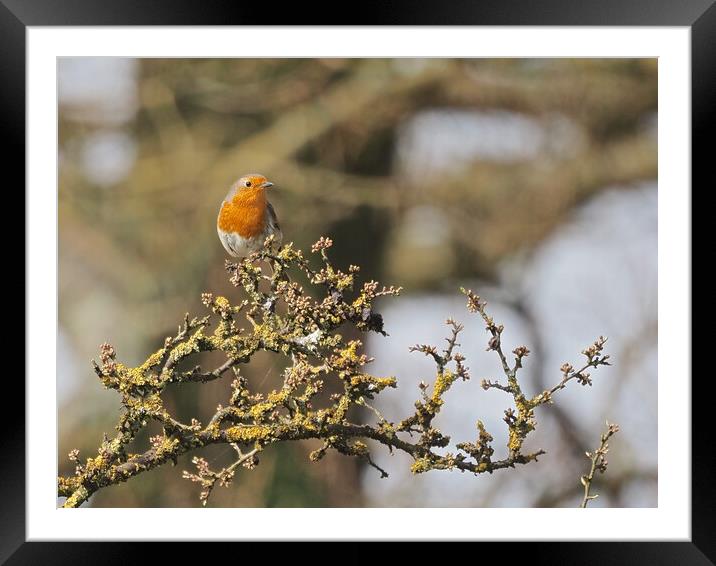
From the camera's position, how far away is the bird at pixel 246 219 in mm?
4000

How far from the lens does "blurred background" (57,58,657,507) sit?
5832mm

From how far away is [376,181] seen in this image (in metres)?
6.34

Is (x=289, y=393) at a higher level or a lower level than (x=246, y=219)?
lower

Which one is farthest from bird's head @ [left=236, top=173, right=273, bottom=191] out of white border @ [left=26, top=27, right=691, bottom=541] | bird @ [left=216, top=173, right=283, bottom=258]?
white border @ [left=26, top=27, right=691, bottom=541]
